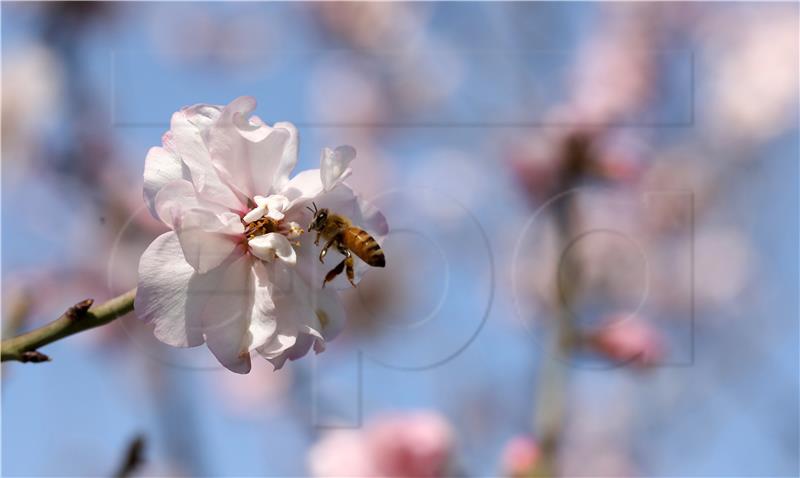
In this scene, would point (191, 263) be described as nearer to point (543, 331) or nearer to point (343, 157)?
point (343, 157)

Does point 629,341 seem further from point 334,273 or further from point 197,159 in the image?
point 197,159

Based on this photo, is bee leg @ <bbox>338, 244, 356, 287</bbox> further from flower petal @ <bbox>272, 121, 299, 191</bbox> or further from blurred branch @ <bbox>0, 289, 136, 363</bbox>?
blurred branch @ <bbox>0, 289, 136, 363</bbox>

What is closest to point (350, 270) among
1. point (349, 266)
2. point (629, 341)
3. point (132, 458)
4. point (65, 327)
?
point (349, 266)

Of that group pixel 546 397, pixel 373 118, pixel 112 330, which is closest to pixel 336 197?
pixel 546 397

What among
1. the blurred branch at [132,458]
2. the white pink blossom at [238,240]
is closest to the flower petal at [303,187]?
the white pink blossom at [238,240]

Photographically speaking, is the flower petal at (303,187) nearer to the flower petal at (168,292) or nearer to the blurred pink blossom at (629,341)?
the flower petal at (168,292)

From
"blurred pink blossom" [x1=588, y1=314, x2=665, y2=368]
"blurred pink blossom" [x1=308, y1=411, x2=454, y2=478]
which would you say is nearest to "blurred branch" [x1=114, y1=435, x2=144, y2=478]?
"blurred pink blossom" [x1=308, y1=411, x2=454, y2=478]
